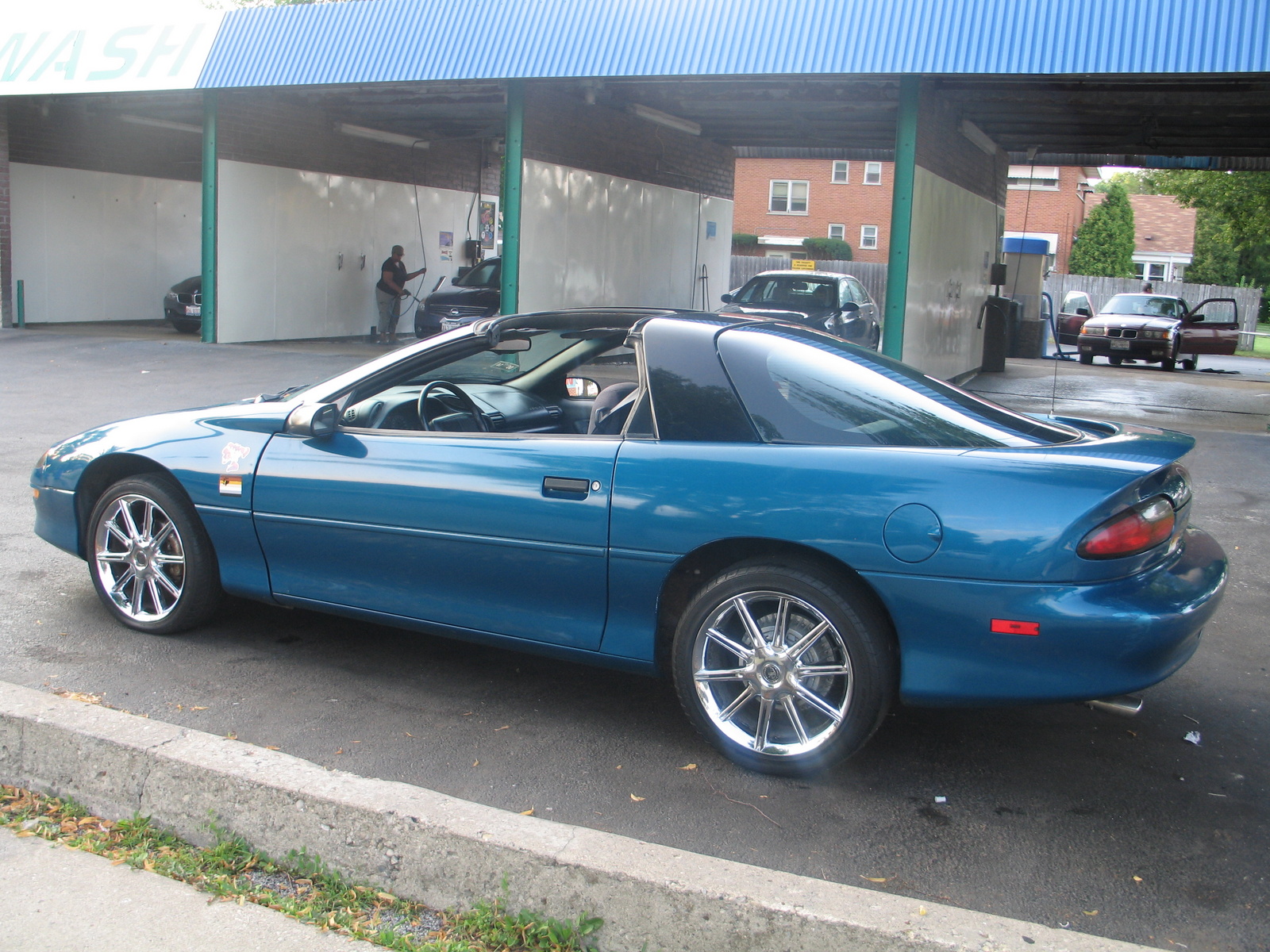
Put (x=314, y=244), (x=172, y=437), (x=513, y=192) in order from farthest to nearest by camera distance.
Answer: (x=314, y=244)
(x=513, y=192)
(x=172, y=437)

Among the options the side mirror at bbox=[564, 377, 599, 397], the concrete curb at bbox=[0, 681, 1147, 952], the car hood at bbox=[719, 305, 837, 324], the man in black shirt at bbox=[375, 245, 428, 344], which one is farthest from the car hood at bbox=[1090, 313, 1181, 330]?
the concrete curb at bbox=[0, 681, 1147, 952]

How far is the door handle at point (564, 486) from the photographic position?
3.69m

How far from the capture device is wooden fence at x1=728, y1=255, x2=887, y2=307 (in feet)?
127

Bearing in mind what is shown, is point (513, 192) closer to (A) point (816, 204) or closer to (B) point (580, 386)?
(B) point (580, 386)

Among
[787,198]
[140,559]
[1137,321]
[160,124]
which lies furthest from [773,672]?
[787,198]

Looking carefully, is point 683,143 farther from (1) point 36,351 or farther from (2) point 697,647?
(2) point 697,647

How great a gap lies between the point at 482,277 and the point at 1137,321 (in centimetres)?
1352

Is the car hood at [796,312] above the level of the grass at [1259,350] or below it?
above

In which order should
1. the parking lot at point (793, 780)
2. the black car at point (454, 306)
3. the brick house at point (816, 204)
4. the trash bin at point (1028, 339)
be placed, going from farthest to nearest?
the brick house at point (816, 204) < the trash bin at point (1028, 339) < the black car at point (454, 306) < the parking lot at point (793, 780)

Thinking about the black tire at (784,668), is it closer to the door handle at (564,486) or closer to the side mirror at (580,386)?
the door handle at (564,486)

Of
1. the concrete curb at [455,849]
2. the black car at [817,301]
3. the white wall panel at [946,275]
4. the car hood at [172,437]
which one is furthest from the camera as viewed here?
the black car at [817,301]

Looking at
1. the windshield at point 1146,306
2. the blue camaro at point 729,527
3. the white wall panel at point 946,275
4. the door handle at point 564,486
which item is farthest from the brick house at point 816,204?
the door handle at point 564,486

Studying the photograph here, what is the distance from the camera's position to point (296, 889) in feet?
9.64

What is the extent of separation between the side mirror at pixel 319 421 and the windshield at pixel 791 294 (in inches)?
474
